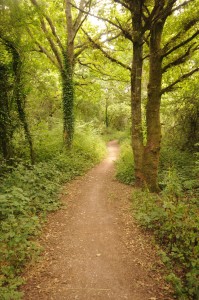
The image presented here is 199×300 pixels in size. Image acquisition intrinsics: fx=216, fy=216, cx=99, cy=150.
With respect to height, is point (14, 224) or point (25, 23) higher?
point (25, 23)

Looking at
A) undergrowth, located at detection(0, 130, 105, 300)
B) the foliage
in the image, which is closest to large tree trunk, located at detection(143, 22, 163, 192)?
the foliage

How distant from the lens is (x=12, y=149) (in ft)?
31.6

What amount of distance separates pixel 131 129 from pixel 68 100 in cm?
457

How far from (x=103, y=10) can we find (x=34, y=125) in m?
5.97

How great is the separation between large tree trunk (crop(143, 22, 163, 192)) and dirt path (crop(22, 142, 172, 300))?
5.59 ft

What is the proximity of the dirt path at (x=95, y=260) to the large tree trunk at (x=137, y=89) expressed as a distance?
2.19 meters

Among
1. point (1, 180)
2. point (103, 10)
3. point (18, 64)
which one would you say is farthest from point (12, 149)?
point (103, 10)

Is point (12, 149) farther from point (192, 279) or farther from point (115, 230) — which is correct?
point (192, 279)

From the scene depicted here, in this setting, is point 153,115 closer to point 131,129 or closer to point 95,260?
point 131,129

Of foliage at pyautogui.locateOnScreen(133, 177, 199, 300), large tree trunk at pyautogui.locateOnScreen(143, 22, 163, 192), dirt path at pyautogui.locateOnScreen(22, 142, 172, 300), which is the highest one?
large tree trunk at pyautogui.locateOnScreen(143, 22, 163, 192)

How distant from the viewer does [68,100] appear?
12406mm

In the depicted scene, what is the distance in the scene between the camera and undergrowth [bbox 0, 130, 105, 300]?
380 cm

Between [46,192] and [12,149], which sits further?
[12,149]

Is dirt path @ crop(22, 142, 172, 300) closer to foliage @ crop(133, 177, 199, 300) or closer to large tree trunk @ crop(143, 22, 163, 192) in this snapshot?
foliage @ crop(133, 177, 199, 300)
